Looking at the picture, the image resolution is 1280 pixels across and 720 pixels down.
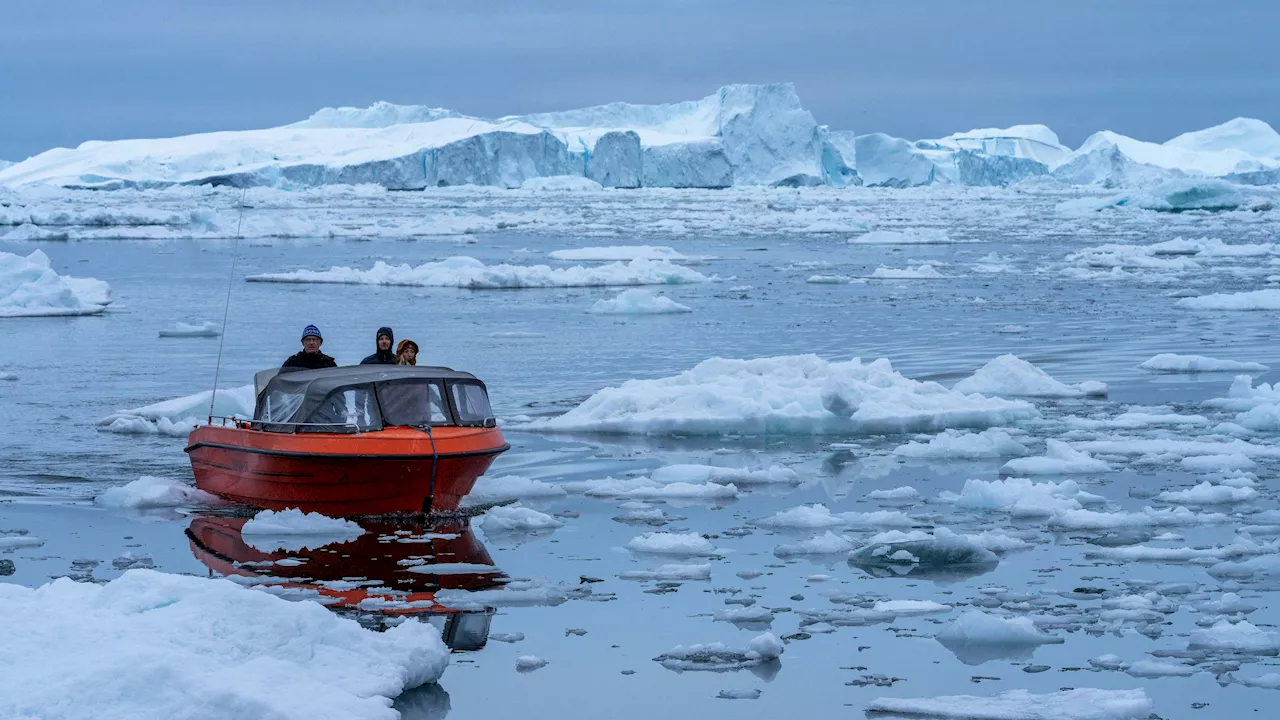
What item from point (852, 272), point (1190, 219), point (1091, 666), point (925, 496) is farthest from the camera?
point (1190, 219)

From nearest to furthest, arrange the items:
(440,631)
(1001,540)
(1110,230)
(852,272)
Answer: (440,631), (1001,540), (852,272), (1110,230)

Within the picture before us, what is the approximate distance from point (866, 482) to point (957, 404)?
2.55 meters

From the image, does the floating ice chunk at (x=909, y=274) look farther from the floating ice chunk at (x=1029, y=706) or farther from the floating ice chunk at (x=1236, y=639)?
the floating ice chunk at (x=1029, y=706)

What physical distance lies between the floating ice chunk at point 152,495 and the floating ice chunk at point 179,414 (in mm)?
2277

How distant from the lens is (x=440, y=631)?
667cm

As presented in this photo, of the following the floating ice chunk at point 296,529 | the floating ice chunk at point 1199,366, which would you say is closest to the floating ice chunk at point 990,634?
the floating ice chunk at point 296,529

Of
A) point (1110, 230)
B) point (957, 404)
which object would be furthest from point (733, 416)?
point (1110, 230)

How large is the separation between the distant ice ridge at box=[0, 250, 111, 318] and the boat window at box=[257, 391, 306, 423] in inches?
588

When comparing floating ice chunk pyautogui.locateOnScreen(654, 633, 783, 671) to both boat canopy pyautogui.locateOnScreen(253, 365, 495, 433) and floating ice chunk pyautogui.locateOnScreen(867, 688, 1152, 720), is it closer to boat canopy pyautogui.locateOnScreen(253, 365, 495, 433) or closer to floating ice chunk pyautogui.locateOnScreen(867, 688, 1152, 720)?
floating ice chunk pyautogui.locateOnScreen(867, 688, 1152, 720)

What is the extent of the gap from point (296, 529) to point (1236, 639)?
502 centimetres

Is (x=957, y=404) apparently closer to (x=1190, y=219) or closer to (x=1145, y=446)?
→ (x=1145, y=446)

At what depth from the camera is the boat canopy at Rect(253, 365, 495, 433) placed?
9.25 m

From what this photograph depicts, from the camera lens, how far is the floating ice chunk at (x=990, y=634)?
6.41 meters

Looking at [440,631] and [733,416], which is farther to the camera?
[733,416]
